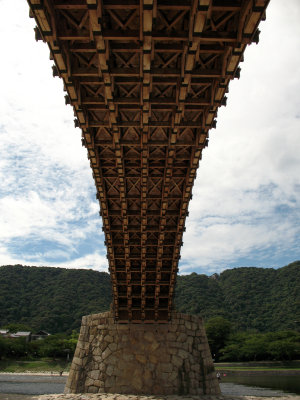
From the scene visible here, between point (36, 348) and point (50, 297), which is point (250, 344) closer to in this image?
point (36, 348)

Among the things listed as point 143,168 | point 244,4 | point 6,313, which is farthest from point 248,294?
point 244,4

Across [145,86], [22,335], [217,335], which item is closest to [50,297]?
[22,335]

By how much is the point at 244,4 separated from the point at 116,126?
19.2 ft

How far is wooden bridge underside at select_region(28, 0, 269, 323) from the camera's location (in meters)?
9.17

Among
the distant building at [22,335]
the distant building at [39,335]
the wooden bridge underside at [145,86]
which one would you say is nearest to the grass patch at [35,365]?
the distant building at [22,335]

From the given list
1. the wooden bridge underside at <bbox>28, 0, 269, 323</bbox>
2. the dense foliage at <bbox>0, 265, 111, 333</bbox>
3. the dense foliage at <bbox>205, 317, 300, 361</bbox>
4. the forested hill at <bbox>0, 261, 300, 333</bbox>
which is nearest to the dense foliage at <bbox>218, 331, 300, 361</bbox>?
the dense foliage at <bbox>205, 317, 300, 361</bbox>

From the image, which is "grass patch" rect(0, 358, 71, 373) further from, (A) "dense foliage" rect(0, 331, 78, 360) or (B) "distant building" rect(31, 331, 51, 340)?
(B) "distant building" rect(31, 331, 51, 340)

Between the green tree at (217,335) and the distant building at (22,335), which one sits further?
the distant building at (22,335)

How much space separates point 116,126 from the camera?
13109mm

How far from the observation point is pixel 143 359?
71.9 ft

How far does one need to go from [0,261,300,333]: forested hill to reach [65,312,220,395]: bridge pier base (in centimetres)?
5363

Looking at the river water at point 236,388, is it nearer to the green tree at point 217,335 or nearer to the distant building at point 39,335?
the green tree at point 217,335

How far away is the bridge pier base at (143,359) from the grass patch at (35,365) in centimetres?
4161

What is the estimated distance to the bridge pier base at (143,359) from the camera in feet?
70.0
